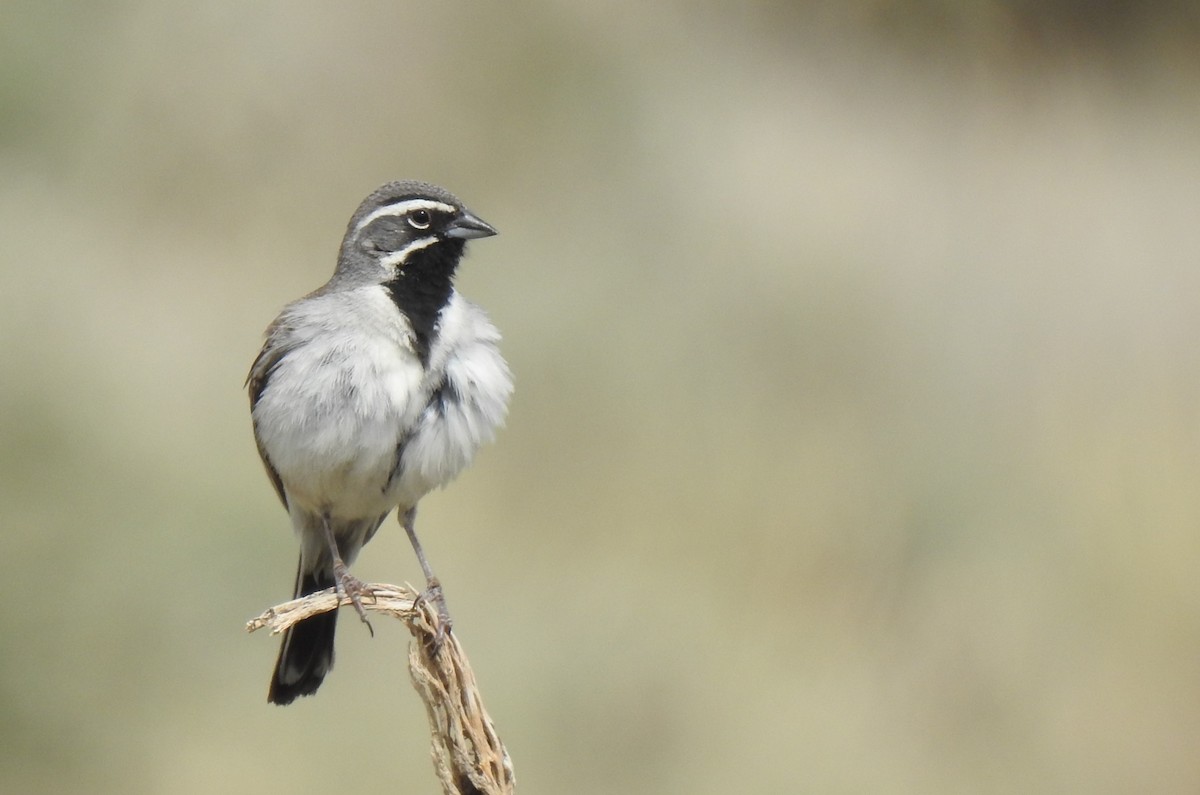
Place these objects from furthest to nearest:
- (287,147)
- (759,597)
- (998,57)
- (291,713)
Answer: (998,57), (287,147), (759,597), (291,713)

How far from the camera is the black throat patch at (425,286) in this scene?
16.4 ft

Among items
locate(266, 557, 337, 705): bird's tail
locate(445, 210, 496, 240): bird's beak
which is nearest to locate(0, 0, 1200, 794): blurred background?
locate(266, 557, 337, 705): bird's tail

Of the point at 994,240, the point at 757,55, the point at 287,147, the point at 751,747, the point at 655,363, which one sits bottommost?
the point at 751,747

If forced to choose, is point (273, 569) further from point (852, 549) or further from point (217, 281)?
point (852, 549)

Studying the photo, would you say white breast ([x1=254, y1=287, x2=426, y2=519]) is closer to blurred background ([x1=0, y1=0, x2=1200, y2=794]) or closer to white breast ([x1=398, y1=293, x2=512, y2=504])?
white breast ([x1=398, y1=293, x2=512, y2=504])

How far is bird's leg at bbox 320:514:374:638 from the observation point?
4.55 meters

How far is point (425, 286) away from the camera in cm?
519

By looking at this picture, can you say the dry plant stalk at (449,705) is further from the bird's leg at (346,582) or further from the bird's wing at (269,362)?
the bird's wing at (269,362)

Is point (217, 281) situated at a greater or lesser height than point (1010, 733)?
greater

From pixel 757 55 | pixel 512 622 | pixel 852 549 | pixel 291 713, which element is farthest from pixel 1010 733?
pixel 757 55

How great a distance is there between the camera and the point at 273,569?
→ 8852 millimetres

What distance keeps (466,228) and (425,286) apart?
0.29 metres

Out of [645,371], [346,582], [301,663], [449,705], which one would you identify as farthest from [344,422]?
[645,371]

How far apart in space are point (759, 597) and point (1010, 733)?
198cm
